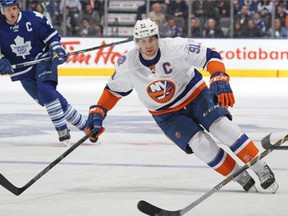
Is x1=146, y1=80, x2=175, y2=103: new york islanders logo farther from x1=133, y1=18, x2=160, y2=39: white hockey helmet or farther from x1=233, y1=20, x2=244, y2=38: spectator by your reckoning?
x1=233, y1=20, x2=244, y2=38: spectator

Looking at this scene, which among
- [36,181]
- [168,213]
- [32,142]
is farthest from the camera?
[32,142]

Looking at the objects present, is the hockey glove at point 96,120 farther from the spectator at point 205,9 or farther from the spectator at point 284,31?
the spectator at point 205,9

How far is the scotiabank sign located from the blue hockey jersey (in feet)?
20.0

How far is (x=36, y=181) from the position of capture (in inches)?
177

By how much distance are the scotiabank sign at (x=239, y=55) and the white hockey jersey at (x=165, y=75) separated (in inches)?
315

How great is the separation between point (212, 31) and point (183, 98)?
8.43 metres

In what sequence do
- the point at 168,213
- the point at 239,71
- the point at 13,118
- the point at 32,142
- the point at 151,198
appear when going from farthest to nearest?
the point at 239,71 < the point at 13,118 < the point at 32,142 < the point at 151,198 < the point at 168,213

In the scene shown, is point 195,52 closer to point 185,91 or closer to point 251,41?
point 185,91

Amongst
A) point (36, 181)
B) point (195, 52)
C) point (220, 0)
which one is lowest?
point (220, 0)

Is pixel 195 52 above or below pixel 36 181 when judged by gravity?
above

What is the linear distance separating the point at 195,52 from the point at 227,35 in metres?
8.44

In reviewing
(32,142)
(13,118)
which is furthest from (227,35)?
(32,142)

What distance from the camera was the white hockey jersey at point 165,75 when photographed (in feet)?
13.8

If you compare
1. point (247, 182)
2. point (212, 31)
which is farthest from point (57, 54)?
point (212, 31)
